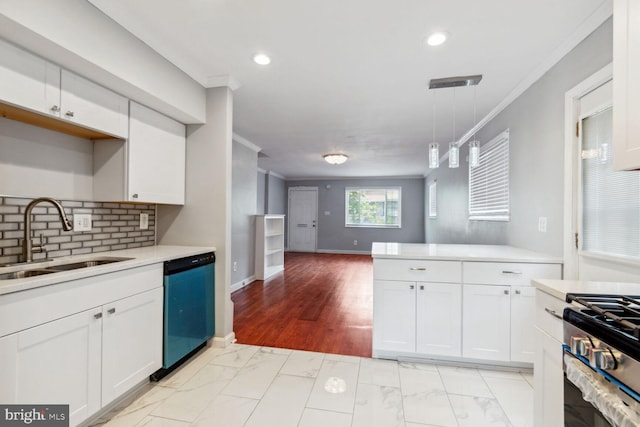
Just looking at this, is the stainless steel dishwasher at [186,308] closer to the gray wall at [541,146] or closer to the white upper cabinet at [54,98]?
the white upper cabinet at [54,98]

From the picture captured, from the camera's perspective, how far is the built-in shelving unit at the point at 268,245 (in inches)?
203

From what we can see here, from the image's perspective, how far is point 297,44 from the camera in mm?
1993

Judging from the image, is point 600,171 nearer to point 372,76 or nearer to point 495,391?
point 495,391

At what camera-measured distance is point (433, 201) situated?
6.81 m

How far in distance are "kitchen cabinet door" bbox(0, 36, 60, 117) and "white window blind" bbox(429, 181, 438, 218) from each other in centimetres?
638

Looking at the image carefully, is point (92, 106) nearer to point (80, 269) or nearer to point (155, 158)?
point (155, 158)

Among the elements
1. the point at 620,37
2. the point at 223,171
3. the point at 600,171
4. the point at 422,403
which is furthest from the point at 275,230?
the point at 620,37

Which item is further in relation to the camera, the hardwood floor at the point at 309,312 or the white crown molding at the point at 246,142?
the white crown molding at the point at 246,142

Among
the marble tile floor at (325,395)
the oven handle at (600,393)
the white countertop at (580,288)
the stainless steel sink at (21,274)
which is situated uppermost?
the white countertop at (580,288)

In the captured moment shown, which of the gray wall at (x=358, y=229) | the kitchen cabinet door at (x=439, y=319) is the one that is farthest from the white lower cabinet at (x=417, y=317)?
the gray wall at (x=358, y=229)

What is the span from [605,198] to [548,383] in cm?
116

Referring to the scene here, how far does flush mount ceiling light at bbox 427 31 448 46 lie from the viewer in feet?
6.09

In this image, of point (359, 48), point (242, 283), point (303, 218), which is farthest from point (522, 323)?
point (303, 218)

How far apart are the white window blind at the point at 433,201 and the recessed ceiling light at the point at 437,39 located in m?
4.90
